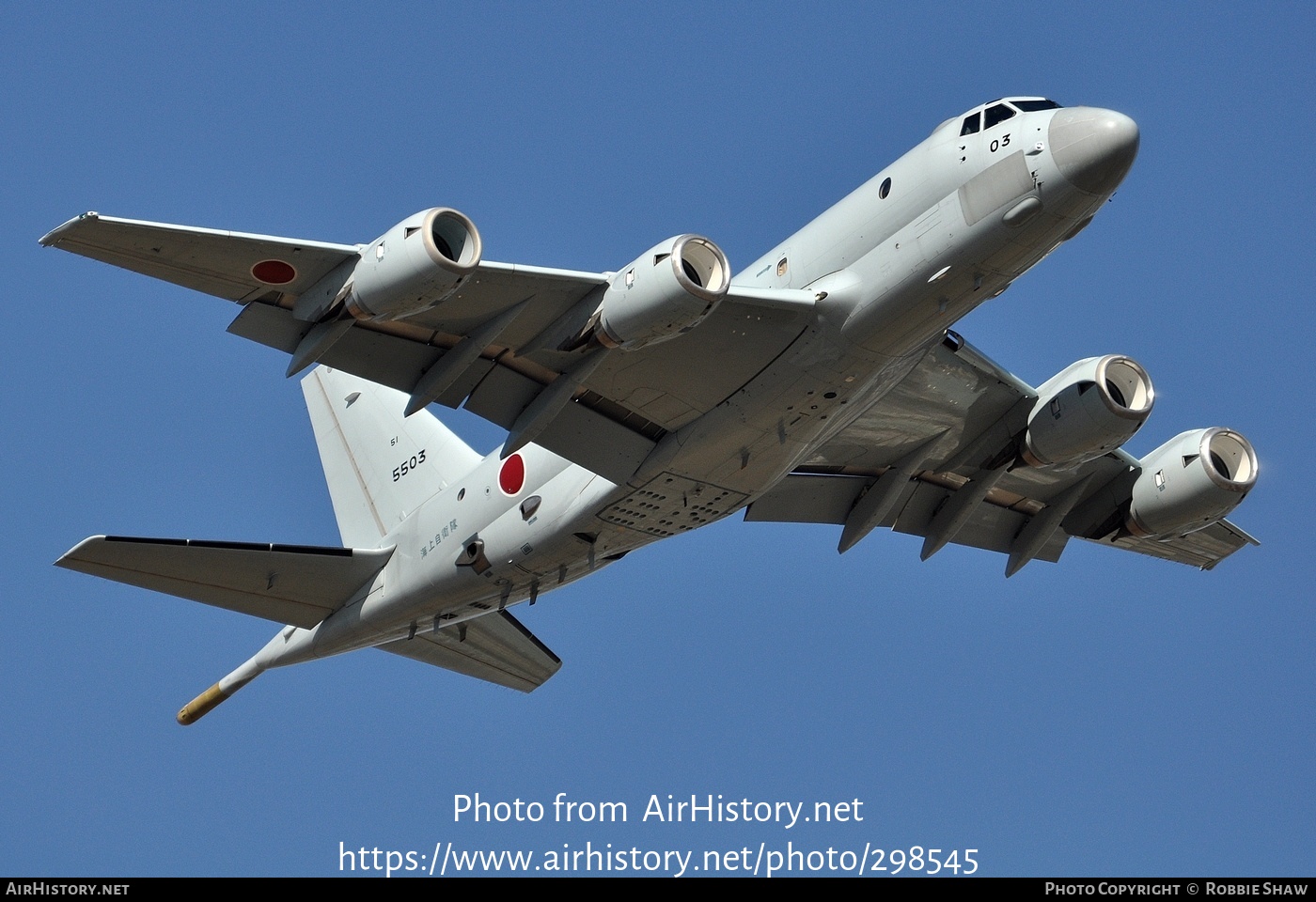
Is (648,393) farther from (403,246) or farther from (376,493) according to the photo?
(376,493)

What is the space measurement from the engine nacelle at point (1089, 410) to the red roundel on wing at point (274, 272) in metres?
13.5

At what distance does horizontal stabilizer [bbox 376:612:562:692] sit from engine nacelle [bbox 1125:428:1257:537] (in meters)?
12.2

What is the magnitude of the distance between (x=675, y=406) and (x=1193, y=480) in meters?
10.7

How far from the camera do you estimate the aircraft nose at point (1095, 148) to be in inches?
909

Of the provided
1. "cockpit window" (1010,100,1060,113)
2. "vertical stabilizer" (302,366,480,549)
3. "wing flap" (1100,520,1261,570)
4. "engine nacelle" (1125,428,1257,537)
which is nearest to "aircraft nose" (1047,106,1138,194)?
"cockpit window" (1010,100,1060,113)

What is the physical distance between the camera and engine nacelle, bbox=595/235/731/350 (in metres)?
23.0

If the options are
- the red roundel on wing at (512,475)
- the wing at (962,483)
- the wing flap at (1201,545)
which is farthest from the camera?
the wing flap at (1201,545)

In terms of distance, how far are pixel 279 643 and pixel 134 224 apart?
11819mm

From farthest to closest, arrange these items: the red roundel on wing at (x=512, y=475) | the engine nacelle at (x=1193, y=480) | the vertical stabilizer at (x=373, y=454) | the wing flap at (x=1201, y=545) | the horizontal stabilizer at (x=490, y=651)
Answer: the wing flap at (x=1201, y=545) < the horizontal stabilizer at (x=490, y=651) < the vertical stabilizer at (x=373, y=454) < the engine nacelle at (x=1193, y=480) < the red roundel on wing at (x=512, y=475)

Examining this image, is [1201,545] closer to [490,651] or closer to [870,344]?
[870,344]

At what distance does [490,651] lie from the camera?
110 feet

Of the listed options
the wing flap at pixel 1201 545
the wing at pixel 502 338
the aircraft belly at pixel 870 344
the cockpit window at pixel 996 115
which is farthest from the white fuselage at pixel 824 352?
the wing flap at pixel 1201 545

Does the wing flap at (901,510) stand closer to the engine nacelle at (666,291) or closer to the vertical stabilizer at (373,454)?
the vertical stabilizer at (373,454)
